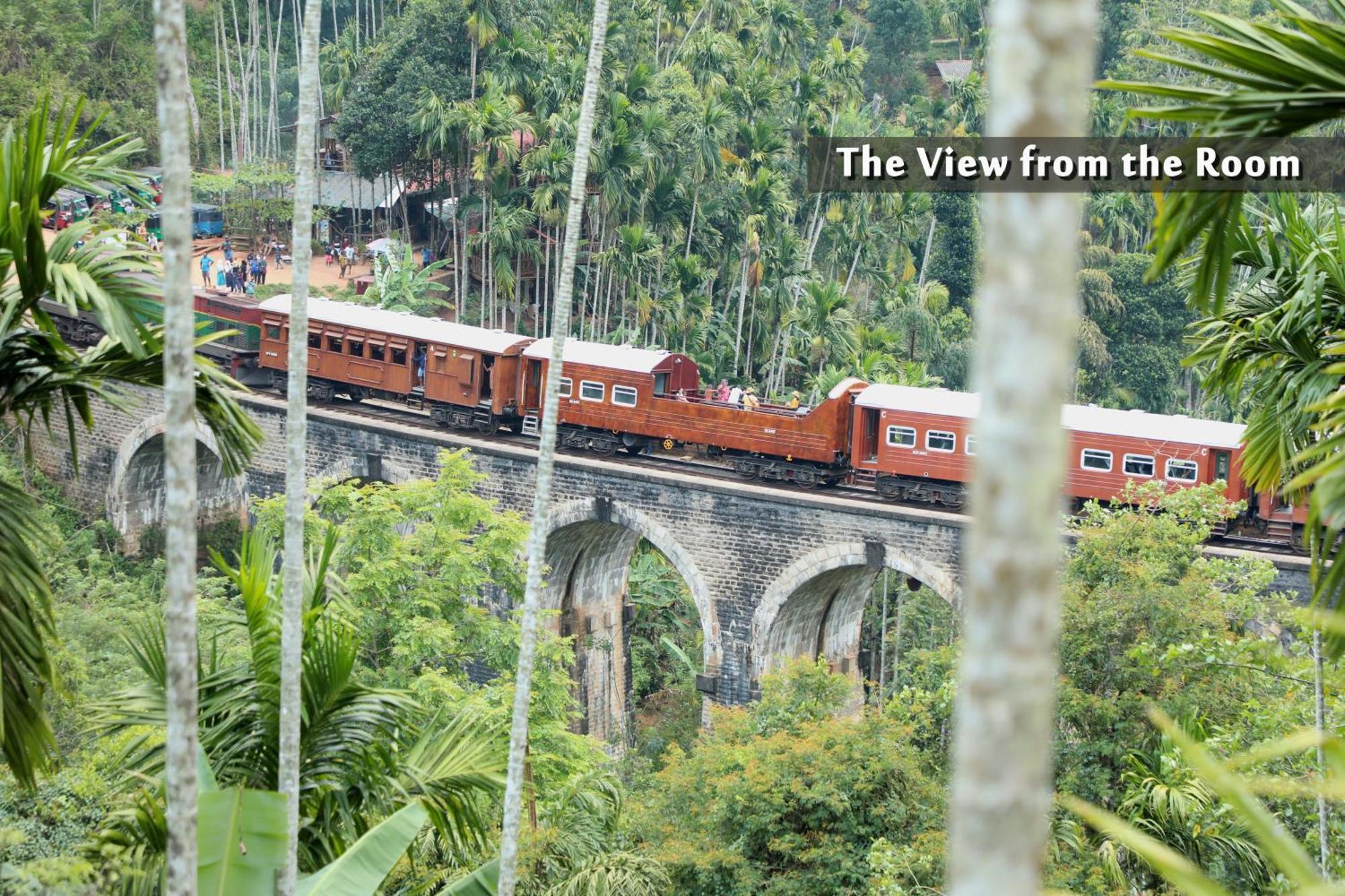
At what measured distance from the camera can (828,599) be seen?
1164 inches

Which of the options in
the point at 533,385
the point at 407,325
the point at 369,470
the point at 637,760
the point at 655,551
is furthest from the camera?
the point at 655,551

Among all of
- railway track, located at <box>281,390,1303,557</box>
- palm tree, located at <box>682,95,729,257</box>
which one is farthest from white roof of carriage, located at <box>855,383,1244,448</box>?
palm tree, located at <box>682,95,729,257</box>

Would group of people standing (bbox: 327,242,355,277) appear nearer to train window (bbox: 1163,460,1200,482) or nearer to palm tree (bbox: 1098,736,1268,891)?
train window (bbox: 1163,460,1200,482)

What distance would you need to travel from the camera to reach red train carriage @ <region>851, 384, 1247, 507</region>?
24500mm

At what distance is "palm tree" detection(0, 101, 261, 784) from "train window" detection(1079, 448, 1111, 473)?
68.0 feet

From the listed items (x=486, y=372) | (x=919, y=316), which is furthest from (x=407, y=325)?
(x=919, y=316)

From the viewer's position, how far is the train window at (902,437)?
88.0ft

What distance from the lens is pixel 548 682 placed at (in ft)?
72.2

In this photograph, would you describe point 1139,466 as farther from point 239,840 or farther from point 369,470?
point 239,840

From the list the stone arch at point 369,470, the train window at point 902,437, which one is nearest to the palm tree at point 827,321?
the train window at point 902,437

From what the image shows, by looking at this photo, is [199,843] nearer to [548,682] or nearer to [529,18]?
[548,682]

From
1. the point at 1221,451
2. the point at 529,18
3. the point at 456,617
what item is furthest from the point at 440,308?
the point at 1221,451

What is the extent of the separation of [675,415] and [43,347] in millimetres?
23202

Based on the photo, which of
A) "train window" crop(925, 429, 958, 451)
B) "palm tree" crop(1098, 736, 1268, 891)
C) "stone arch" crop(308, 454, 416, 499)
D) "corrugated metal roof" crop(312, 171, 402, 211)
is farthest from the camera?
"corrugated metal roof" crop(312, 171, 402, 211)
